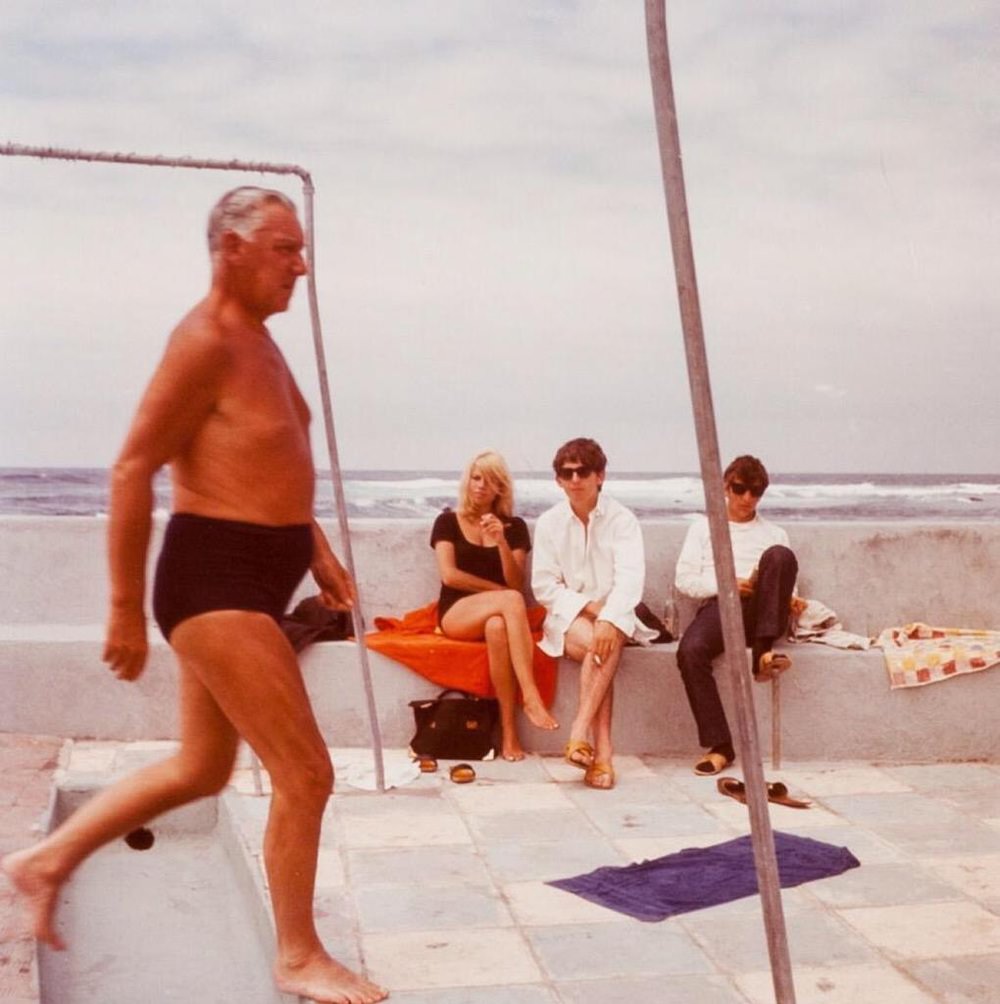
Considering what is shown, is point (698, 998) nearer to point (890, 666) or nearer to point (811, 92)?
point (890, 666)

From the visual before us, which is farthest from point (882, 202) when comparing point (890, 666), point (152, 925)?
point (152, 925)

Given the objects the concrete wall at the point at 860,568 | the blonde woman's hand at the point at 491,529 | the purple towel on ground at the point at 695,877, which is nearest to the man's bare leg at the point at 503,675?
the blonde woman's hand at the point at 491,529

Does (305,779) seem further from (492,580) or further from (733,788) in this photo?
(492,580)

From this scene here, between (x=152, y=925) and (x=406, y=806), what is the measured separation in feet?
3.36

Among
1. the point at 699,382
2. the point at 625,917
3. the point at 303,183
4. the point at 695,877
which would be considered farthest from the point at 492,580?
the point at 699,382

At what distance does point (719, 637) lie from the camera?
5742 millimetres

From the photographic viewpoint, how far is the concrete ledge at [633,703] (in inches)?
229

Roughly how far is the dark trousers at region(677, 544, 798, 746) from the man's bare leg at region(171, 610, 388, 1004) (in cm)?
262

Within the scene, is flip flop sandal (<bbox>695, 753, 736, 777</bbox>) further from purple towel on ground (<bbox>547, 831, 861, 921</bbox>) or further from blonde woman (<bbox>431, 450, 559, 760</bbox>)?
purple towel on ground (<bbox>547, 831, 861, 921</bbox>)

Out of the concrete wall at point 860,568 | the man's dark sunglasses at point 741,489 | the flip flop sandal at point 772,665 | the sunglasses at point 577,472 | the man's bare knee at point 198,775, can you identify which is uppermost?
the sunglasses at point 577,472

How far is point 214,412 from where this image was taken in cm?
293

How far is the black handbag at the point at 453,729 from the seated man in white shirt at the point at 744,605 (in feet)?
2.55

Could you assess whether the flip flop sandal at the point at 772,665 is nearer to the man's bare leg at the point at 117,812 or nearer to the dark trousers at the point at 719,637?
the dark trousers at the point at 719,637

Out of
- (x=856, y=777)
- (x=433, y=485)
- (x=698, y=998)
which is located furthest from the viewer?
(x=433, y=485)
